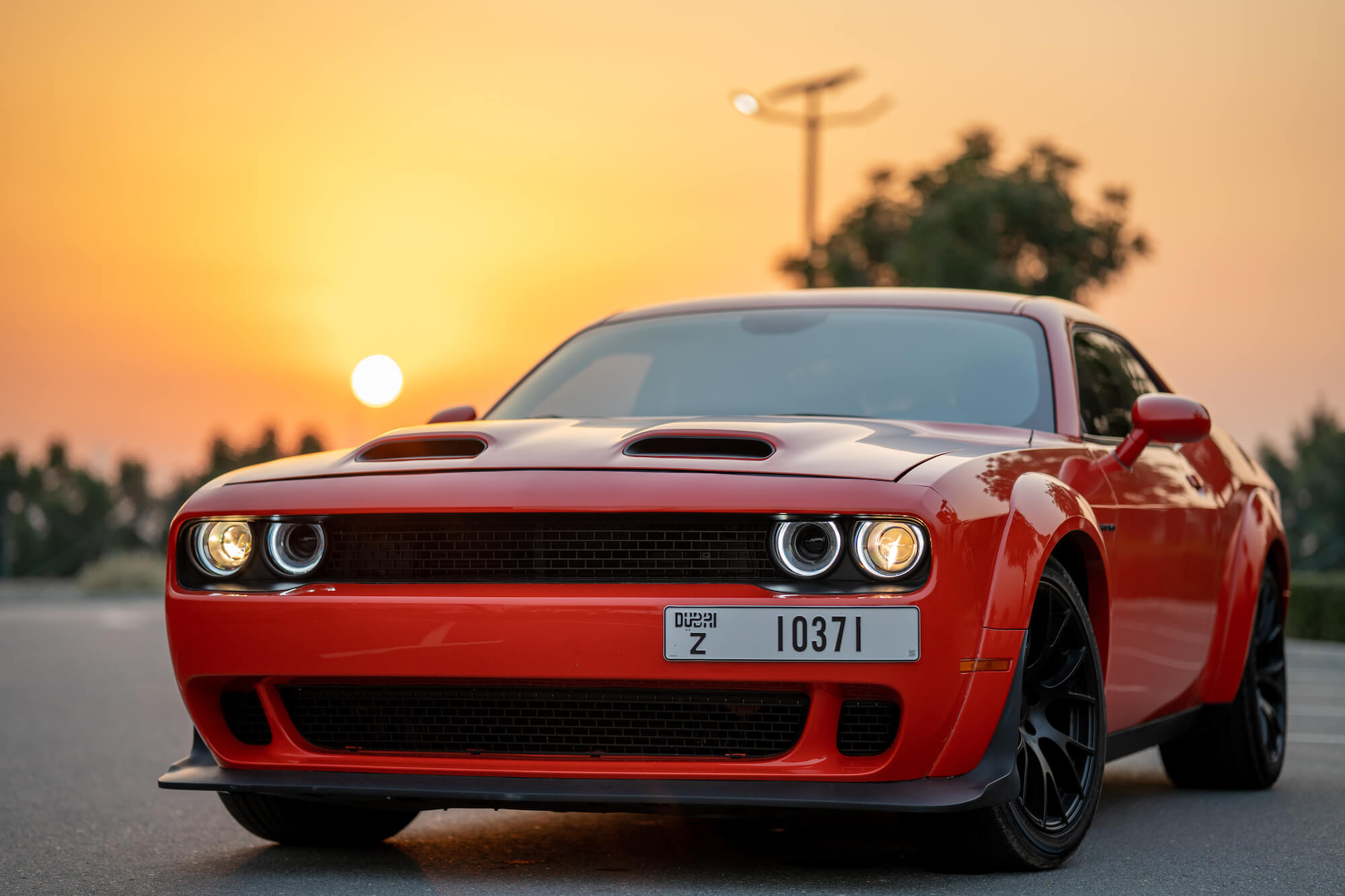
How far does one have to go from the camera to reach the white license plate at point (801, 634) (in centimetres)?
378

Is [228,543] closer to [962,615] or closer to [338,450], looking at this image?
[338,450]

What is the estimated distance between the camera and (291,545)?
4234 millimetres

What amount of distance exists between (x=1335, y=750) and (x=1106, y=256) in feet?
92.6

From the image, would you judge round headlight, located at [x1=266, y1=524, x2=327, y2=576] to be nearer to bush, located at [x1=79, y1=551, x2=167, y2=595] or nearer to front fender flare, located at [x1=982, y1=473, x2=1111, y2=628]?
front fender flare, located at [x1=982, y1=473, x2=1111, y2=628]

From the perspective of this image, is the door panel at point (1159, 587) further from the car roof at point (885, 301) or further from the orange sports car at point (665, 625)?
the car roof at point (885, 301)

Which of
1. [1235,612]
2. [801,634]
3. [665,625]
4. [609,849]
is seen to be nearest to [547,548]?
[665,625]

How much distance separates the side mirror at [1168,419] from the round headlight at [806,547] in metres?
1.59

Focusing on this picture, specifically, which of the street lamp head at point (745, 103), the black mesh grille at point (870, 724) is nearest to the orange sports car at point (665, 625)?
the black mesh grille at point (870, 724)

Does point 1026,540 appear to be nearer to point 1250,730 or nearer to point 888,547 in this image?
point 888,547

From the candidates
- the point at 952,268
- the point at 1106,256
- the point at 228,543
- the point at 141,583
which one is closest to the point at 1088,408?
the point at 228,543

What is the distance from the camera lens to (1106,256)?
117ft

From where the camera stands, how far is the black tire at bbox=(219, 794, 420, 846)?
4.71 m

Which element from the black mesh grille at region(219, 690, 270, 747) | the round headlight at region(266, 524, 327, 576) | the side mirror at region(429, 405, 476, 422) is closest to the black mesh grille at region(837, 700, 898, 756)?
the round headlight at region(266, 524, 327, 576)

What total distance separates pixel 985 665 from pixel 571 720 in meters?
0.91
